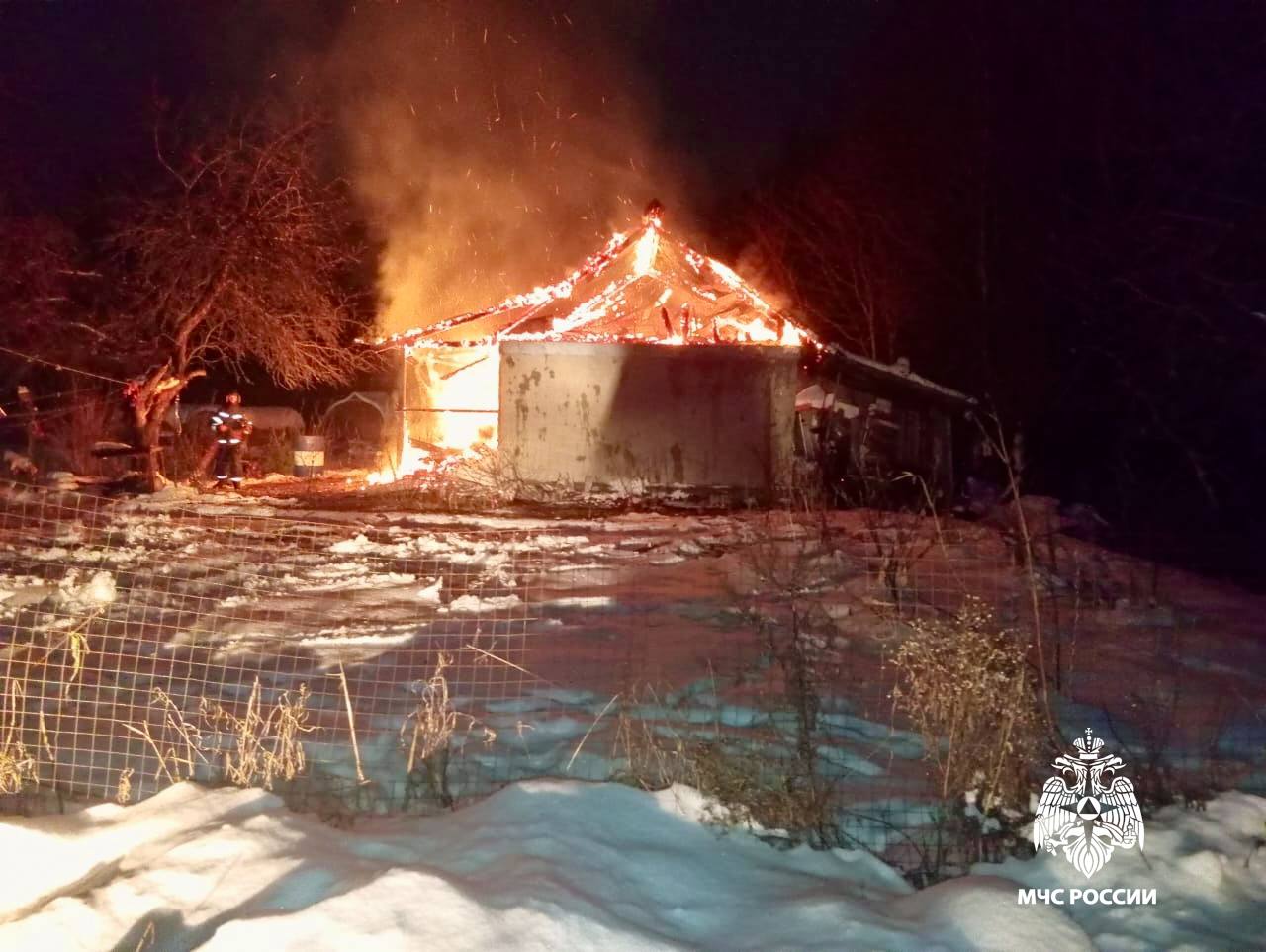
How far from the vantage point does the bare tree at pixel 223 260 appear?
1633 cm

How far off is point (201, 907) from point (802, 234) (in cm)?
2388

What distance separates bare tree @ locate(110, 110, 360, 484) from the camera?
16.3m

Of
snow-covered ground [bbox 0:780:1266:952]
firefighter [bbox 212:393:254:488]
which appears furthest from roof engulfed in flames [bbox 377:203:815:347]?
snow-covered ground [bbox 0:780:1266:952]

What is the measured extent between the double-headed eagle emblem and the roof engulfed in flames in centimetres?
1251

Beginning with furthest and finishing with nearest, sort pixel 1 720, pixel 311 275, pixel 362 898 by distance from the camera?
pixel 311 275, pixel 1 720, pixel 362 898

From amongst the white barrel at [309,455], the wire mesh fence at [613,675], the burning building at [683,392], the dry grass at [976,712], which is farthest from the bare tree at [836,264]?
the dry grass at [976,712]

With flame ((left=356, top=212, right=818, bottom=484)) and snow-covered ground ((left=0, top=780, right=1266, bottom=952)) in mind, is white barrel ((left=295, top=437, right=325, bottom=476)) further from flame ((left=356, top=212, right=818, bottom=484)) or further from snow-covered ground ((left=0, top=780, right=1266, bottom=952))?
snow-covered ground ((left=0, top=780, right=1266, bottom=952))

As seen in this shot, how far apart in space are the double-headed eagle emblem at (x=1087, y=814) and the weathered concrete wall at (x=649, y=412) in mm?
11383

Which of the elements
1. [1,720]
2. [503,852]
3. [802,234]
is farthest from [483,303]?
[503,852]

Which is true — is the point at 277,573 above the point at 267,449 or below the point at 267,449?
below

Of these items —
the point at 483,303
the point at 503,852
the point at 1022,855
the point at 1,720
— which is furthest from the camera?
the point at 483,303

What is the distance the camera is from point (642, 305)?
60.2ft

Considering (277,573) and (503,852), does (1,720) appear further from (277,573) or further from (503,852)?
(277,573)

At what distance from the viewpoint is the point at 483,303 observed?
2505 centimetres
